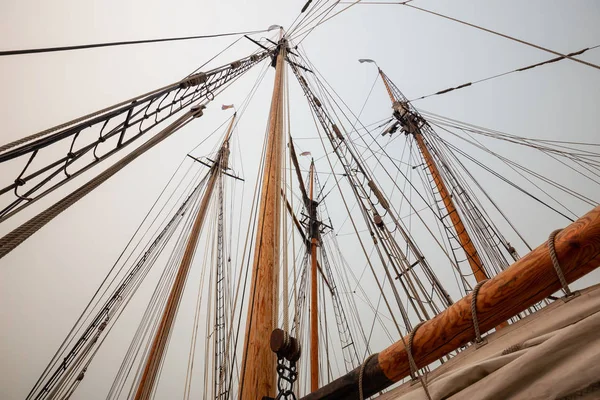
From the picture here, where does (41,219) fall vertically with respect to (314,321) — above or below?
below

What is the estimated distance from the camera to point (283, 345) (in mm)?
1612

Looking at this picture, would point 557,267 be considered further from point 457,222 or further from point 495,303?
point 457,222

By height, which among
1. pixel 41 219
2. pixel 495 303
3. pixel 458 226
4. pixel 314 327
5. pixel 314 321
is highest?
pixel 458 226

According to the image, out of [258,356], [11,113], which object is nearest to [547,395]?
[258,356]

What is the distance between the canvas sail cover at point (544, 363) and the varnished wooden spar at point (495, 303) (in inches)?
3.2

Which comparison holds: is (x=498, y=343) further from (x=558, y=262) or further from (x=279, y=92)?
(x=279, y=92)

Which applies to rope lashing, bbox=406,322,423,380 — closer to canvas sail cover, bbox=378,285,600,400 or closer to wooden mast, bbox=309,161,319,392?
canvas sail cover, bbox=378,285,600,400

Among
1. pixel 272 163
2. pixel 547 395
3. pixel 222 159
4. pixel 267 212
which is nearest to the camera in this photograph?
pixel 547 395

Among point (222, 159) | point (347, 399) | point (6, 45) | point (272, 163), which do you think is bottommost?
point (347, 399)

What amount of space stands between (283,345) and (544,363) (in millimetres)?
1238

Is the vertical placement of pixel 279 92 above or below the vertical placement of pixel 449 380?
above

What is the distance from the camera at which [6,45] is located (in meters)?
14.8

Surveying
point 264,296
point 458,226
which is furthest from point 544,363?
point 458,226

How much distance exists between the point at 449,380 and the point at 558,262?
1.96 feet
